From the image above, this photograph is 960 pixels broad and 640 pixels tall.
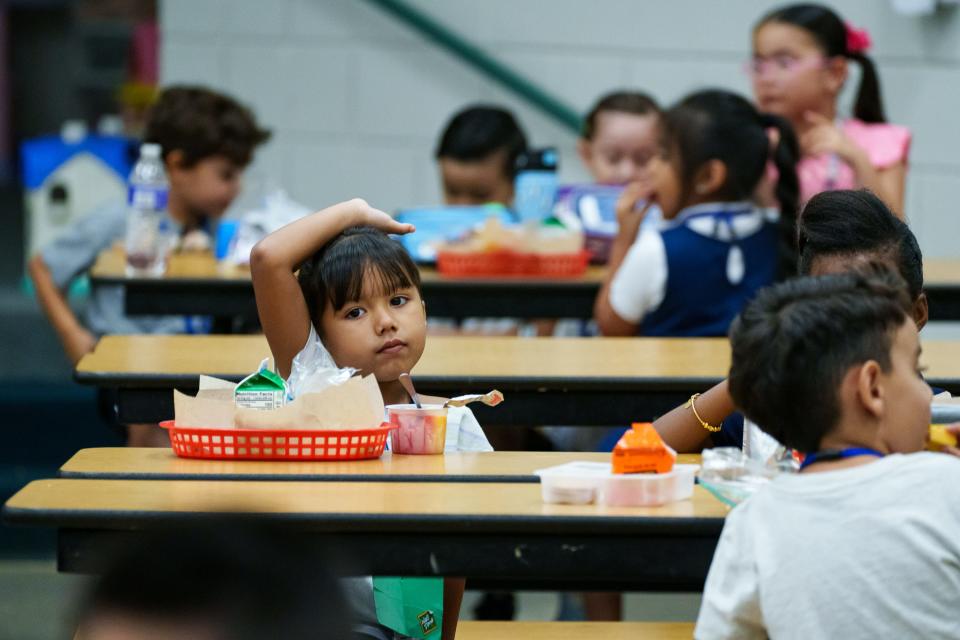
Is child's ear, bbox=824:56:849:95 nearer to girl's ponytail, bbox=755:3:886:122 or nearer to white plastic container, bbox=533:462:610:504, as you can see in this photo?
girl's ponytail, bbox=755:3:886:122

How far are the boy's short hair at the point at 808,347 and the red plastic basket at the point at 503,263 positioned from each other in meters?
2.23

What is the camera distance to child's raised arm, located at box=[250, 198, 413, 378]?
2424 mm

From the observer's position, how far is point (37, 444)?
5422mm

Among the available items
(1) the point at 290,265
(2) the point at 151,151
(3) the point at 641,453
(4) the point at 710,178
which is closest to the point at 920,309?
(3) the point at 641,453

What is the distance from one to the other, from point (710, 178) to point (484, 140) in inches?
46.2

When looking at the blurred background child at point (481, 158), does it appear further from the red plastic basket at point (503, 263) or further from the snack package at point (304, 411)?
the snack package at point (304, 411)

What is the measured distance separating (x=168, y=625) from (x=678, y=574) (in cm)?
115

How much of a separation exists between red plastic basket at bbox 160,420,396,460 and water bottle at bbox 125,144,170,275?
1726 mm

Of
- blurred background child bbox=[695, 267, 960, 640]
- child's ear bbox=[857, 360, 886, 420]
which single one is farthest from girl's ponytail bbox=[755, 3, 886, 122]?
child's ear bbox=[857, 360, 886, 420]

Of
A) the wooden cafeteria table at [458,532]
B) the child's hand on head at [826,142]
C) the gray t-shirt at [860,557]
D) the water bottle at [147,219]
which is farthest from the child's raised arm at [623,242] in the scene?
the gray t-shirt at [860,557]

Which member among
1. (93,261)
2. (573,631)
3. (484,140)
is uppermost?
(484,140)

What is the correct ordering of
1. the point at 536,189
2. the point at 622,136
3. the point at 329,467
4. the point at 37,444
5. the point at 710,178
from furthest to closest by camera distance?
the point at 37,444 < the point at 622,136 < the point at 536,189 < the point at 710,178 < the point at 329,467

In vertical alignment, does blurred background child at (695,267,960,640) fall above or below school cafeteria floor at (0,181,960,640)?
above

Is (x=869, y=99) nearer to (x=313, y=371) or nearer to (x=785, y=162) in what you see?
(x=785, y=162)
